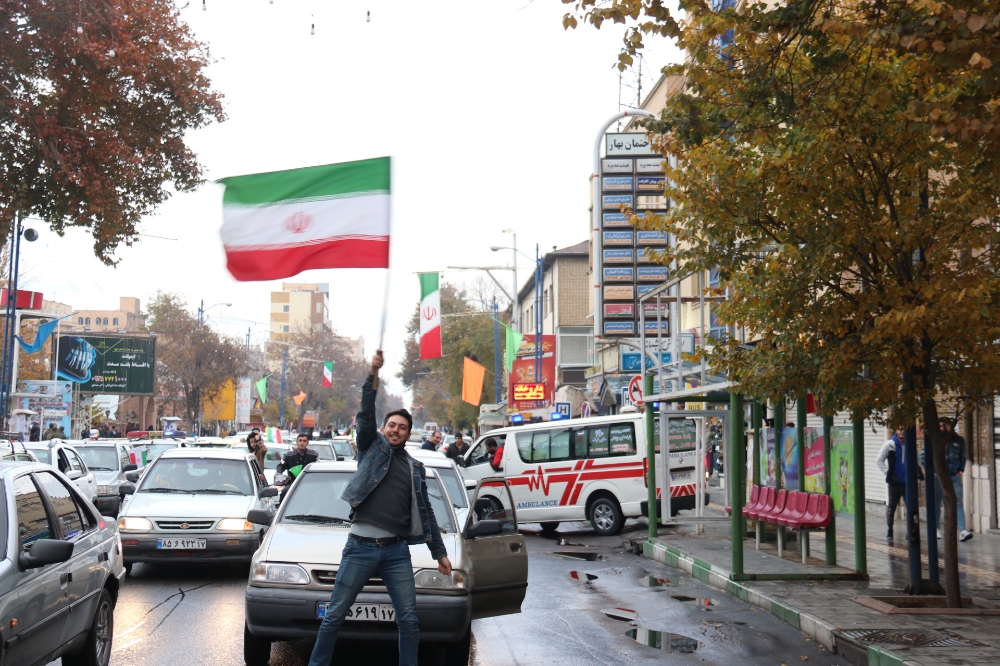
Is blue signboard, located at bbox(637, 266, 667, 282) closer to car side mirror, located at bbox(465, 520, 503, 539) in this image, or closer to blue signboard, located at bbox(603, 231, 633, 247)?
blue signboard, located at bbox(603, 231, 633, 247)

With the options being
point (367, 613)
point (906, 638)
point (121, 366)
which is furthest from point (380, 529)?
point (121, 366)

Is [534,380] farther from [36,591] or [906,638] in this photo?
[36,591]

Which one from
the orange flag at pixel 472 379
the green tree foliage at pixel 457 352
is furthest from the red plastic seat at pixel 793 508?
the green tree foliage at pixel 457 352

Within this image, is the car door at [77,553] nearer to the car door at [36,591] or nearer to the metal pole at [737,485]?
the car door at [36,591]

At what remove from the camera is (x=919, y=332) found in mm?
10102

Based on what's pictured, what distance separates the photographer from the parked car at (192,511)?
41.5 feet

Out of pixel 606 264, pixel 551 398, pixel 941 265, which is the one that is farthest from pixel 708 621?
pixel 551 398

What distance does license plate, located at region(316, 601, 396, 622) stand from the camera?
775cm

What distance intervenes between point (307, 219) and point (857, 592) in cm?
731

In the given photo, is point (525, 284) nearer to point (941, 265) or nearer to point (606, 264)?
point (606, 264)

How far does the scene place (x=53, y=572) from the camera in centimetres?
639

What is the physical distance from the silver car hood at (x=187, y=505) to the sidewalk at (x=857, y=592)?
599cm

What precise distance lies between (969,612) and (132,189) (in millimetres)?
14853

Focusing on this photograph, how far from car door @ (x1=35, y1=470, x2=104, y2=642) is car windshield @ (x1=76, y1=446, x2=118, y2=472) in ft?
51.9
